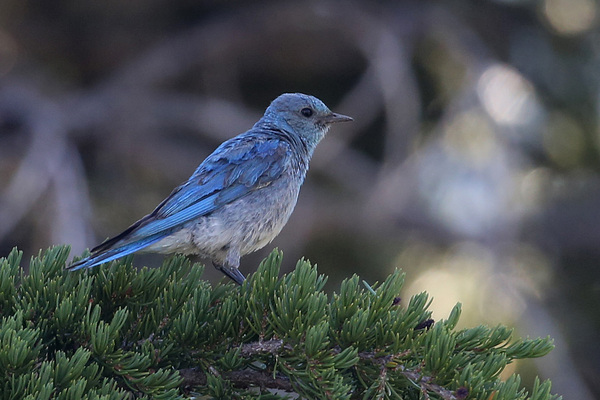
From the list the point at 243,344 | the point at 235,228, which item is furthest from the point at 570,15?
the point at 243,344

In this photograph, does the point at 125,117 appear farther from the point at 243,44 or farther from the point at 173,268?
the point at 173,268

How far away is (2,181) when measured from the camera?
7.00m

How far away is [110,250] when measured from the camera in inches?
116

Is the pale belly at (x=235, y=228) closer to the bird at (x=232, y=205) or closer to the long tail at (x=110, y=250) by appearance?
the bird at (x=232, y=205)

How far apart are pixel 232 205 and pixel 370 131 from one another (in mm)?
4617

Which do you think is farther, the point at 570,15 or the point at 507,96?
the point at 570,15

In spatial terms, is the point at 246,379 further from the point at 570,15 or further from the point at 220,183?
the point at 570,15

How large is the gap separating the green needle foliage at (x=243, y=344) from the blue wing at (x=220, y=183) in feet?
3.14

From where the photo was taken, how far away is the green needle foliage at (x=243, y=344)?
205cm

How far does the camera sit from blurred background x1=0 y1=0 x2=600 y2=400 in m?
6.31

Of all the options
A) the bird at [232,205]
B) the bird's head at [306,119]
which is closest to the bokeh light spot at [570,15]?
the bird's head at [306,119]

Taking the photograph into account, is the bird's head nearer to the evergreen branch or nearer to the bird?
the bird

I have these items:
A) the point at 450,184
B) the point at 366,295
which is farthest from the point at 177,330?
the point at 450,184

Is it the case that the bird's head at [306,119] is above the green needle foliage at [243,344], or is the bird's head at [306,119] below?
above
